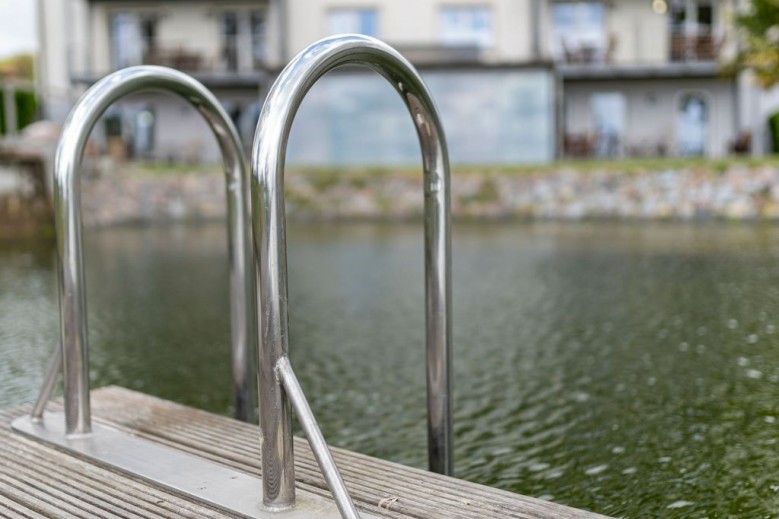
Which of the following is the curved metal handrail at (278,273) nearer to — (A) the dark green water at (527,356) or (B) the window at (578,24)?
(A) the dark green water at (527,356)

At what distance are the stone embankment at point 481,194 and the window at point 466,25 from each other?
777cm

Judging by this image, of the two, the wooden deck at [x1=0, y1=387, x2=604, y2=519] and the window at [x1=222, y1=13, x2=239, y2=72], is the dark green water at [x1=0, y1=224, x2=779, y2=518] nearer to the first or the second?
the wooden deck at [x1=0, y1=387, x2=604, y2=519]

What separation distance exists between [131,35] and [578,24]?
43.7 ft

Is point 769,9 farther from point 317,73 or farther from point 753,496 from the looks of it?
point 317,73

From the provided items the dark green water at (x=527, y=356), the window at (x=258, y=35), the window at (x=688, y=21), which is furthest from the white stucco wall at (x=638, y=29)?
the dark green water at (x=527, y=356)

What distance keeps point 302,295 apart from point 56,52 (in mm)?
21712

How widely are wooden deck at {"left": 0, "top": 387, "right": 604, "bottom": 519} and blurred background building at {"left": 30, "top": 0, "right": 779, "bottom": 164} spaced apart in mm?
20109

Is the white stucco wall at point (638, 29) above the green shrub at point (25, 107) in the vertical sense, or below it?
above

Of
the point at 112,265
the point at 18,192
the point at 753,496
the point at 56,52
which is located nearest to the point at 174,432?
the point at 753,496

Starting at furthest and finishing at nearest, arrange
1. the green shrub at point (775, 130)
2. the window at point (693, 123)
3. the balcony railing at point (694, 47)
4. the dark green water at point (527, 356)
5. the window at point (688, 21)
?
the window at point (693, 123)
the window at point (688, 21)
the balcony railing at point (694, 47)
the green shrub at point (775, 130)
the dark green water at point (527, 356)

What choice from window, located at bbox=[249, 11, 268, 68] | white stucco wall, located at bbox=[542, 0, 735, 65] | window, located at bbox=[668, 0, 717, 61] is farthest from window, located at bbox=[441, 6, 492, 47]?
window, located at bbox=[249, 11, 268, 68]

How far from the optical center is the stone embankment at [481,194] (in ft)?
57.9

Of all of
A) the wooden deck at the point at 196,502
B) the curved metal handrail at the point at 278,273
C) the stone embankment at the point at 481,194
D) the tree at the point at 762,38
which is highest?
the tree at the point at 762,38

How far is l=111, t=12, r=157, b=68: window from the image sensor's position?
26656mm
